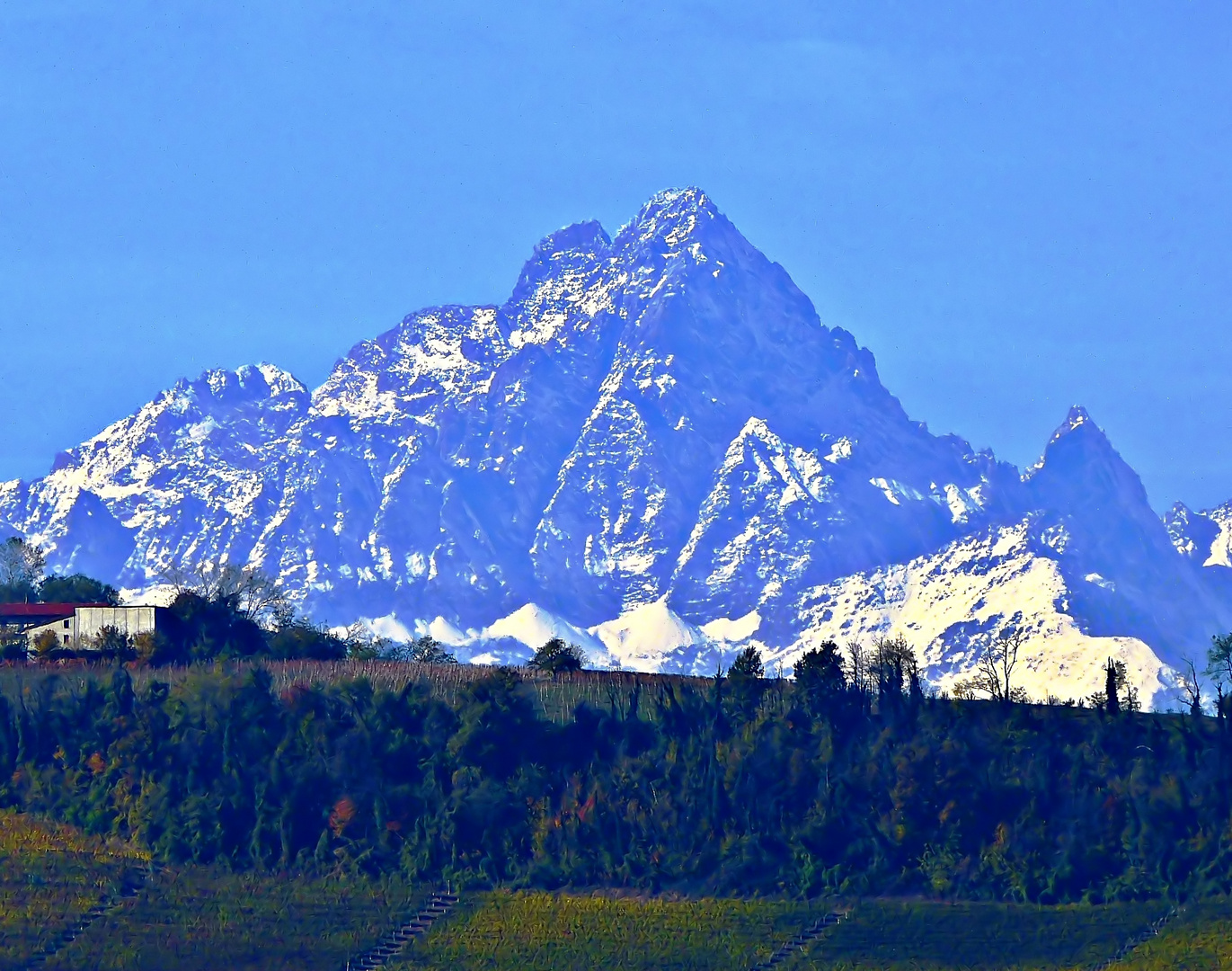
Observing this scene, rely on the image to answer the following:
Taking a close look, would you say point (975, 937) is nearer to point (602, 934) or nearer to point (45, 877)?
point (602, 934)

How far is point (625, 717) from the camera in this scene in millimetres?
178375

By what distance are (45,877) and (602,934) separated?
115 ft

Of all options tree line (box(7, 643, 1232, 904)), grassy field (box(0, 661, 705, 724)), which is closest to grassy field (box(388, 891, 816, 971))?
tree line (box(7, 643, 1232, 904))

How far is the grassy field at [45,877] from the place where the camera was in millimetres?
154625

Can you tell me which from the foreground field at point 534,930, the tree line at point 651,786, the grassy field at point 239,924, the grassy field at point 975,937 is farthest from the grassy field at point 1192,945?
the grassy field at point 239,924

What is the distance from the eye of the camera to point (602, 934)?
156 m

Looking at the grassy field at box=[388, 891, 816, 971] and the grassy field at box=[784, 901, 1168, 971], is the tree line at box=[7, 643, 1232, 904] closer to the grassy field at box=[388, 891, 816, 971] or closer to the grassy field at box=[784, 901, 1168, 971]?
the grassy field at box=[784, 901, 1168, 971]

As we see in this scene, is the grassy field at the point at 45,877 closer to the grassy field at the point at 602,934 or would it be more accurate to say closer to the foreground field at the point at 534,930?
the foreground field at the point at 534,930

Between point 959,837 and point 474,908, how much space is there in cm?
3053

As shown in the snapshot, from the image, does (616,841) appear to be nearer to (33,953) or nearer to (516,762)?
(516,762)

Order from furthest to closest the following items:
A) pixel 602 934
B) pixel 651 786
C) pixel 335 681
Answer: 1. pixel 335 681
2. pixel 651 786
3. pixel 602 934

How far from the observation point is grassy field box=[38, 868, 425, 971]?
499ft

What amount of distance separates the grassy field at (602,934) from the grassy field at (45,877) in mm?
20541

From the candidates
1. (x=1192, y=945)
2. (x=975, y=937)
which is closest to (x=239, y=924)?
(x=975, y=937)
